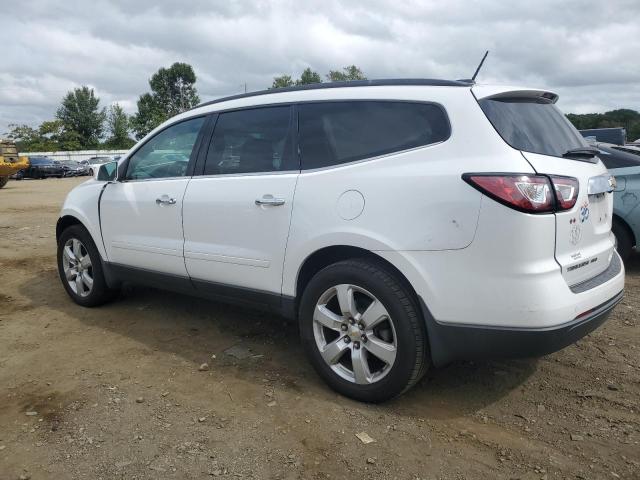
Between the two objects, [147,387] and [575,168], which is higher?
[575,168]

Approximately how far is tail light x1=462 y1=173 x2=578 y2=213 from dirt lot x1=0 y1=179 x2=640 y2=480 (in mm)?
1189

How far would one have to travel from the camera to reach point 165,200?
4.07m

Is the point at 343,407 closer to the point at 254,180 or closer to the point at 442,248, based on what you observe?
the point at 442,248

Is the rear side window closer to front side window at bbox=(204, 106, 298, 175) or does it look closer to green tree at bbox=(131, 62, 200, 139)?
front side window at bbox=(204, 106, 298, 175)

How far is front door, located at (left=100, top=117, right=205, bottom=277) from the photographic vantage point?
4.06 meters

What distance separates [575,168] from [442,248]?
0.86m

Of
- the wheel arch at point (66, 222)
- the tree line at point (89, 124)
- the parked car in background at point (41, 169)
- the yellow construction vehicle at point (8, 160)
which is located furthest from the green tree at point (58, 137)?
the wheel arch at point (66, 222)

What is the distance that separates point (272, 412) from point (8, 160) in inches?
870

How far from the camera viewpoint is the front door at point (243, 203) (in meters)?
3.40

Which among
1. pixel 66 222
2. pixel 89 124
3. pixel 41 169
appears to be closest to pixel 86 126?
pixel 89 124

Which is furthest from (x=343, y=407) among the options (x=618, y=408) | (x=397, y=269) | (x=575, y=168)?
(x=575, y=168)

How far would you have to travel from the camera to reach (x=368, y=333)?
3.01m

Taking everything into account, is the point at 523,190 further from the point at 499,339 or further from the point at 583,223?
the point at 499,339

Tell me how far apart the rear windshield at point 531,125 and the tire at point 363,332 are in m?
0.94
